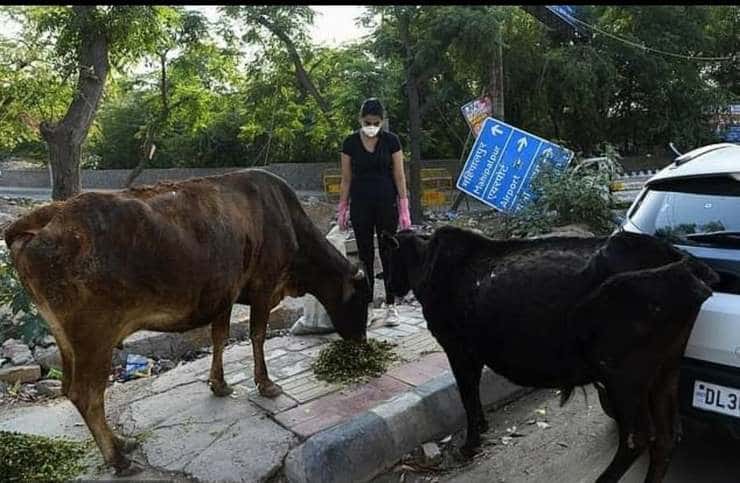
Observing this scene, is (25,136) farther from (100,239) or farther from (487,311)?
(487,311)

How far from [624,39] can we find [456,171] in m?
6.30

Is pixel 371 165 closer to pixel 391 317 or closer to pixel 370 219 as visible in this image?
pixel 370 219

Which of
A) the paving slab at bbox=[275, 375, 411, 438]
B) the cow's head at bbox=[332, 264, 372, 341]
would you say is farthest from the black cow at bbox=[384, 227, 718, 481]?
the cow's head at bbox=[332, 264, 372, 341]

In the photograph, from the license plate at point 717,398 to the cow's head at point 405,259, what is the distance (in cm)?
161

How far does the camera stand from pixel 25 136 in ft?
41.4

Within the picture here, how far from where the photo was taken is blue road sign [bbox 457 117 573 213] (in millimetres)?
9484

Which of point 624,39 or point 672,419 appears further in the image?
point 624,39

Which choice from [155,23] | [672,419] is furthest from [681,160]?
[155,23]

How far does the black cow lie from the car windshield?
36 cm

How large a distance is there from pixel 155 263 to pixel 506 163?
7.68 metres

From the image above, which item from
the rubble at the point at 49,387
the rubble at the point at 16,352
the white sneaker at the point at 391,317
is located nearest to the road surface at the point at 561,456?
the white sneaker at the point at 391,317

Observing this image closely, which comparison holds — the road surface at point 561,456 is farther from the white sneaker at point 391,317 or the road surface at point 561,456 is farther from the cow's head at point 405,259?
the white sneaker at point 391,317

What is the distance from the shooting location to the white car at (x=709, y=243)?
8.86 feet

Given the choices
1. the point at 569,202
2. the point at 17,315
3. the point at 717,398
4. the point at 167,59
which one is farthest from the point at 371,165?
the point at 167,59
